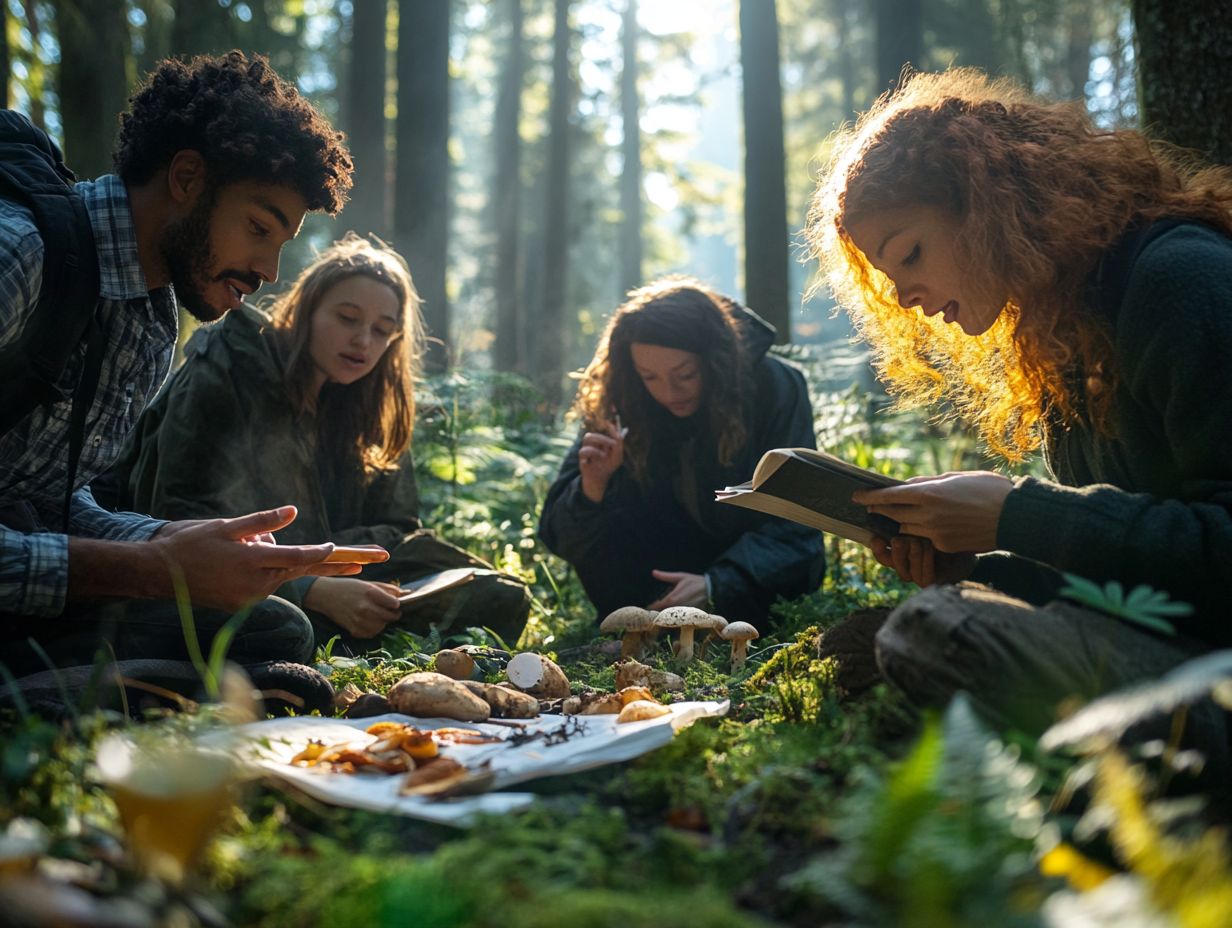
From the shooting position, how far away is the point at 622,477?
500 cm

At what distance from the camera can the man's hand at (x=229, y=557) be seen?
2.54 meters

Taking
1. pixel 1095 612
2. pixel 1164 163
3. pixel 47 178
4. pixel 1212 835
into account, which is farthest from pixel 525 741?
pixel 1164 163

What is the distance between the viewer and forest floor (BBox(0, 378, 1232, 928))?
1.17 metres

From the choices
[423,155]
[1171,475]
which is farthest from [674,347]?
[423,155]

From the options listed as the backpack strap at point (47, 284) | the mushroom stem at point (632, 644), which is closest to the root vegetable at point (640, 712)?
the mushroom stem at point (632, 644)

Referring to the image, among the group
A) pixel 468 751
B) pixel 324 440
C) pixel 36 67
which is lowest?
pixel 468 751

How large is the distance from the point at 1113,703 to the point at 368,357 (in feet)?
12.6

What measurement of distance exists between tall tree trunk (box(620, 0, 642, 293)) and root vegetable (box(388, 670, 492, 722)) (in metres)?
21.4

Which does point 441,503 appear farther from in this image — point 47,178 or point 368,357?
point 47,178

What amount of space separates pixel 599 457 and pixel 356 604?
4.82 feet

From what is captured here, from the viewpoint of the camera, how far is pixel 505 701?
2812 millimetres

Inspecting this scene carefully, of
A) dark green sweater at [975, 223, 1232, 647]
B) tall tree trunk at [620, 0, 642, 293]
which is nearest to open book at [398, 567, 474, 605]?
dark green sweater at [975, 223, 1232, 647]

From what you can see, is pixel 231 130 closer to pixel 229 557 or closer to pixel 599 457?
pixel 229 557

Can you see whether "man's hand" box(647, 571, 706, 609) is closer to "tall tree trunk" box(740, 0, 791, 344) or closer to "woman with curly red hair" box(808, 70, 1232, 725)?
"woman with curly red hair" box(808, 70, 1232, 725)
